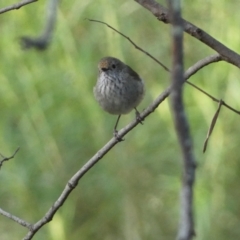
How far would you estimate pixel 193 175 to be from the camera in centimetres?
60

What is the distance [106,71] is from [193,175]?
7.51ft

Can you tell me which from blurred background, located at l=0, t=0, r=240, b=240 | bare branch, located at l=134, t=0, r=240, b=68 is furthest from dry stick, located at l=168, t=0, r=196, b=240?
blurred background, located at l=0, t=0, r=240, b=240

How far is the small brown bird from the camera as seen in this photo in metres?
2.69

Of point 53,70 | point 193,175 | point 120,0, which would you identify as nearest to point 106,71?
point 53,70

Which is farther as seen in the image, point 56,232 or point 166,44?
point 166,44

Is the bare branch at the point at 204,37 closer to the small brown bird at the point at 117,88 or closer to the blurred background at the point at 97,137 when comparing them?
the small brown bird at the point at 117,88

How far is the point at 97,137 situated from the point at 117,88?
0.80 m

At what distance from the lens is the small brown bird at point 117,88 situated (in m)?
2.69

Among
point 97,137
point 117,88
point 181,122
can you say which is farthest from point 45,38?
point 97,137

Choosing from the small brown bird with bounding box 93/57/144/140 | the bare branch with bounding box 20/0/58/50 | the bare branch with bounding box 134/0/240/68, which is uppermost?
the small brown bird with bounding box 93/57/144/140

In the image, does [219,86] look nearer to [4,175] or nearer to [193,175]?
[4,175]

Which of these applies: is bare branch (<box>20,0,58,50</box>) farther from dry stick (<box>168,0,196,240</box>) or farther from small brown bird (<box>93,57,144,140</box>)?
small brown bird (<box>93,57,144,140</box>)

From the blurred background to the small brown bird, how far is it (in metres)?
0.58

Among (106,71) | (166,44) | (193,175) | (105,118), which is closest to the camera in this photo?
(193,175)
